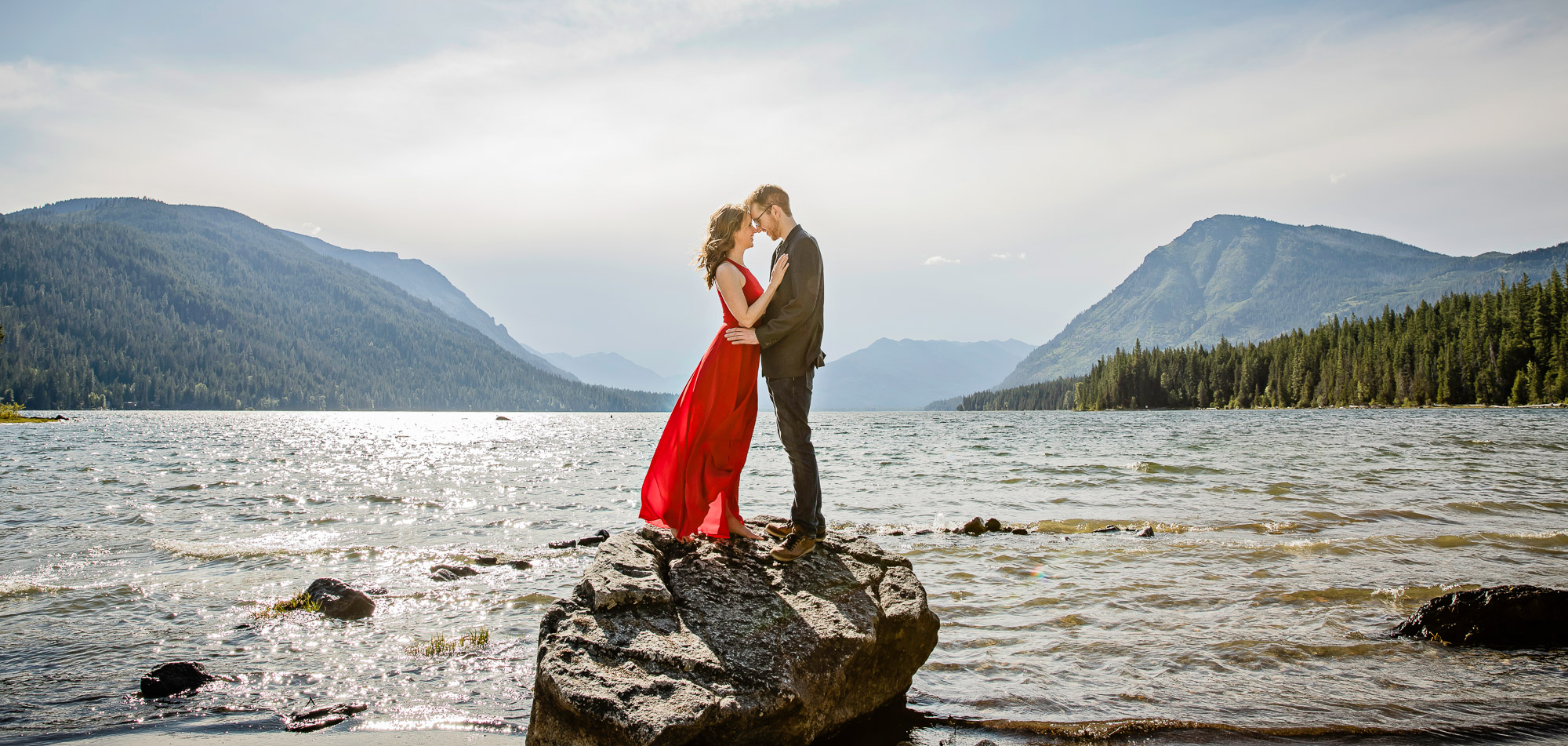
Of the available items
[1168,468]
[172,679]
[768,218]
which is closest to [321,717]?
[172,679]

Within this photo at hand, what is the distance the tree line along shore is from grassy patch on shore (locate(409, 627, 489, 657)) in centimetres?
12473

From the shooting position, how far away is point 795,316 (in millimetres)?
6480

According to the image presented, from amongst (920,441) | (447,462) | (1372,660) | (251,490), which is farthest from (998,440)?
(1372,660)

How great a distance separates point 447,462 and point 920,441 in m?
30.1

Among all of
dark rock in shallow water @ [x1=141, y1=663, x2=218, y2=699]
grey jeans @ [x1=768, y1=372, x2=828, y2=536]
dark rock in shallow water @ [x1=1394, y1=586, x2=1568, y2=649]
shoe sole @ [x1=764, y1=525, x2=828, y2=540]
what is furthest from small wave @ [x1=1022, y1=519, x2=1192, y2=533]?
dark rock in shallow water @ [x1=141, y1=663, x2=218, y2=699]

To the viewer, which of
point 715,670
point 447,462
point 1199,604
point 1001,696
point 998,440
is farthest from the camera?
point 998,440

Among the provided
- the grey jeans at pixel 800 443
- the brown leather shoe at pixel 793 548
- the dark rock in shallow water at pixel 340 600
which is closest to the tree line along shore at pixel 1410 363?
the grey jeans at pixel 800 443

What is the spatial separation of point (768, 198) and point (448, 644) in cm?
539

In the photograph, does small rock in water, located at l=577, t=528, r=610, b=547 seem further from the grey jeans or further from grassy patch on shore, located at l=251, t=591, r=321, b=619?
the grey jeans

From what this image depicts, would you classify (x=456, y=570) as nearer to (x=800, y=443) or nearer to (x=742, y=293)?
(x=800, y=443)

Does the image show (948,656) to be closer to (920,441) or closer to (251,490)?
(251,490)

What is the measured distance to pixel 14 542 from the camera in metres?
13.5

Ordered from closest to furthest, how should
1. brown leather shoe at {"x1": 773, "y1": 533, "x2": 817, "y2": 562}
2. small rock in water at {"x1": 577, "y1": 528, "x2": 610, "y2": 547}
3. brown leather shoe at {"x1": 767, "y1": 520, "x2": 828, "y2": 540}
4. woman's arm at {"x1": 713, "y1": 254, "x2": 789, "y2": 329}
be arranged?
brown leather shoe at {"x1": 773, "y1": 533, "x2": 817, "y2": 562}, woman's arm at {"x1": 713, "y1": 254, "x2": 789, "y2": 329}, brown leather shoe at {"x1": 767, "y1": 520, "x2": 828, "y2": 540}, small rock in water at {"x1": 577, "y1": 528, "x2": 610, "y2": 547}

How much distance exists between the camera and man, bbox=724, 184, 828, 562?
6.53 metres
